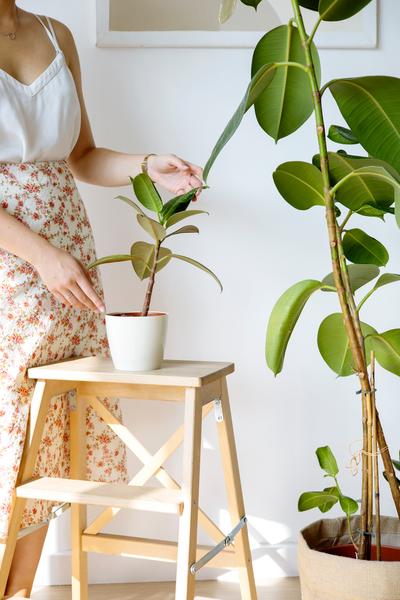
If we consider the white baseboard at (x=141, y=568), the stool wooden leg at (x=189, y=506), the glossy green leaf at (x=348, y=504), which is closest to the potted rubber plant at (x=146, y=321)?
the stool wooden leg at (x=189, y=506)

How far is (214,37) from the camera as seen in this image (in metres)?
2.02

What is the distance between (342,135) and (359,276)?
0.27 meters

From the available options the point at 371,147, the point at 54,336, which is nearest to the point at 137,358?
the point at 54,336

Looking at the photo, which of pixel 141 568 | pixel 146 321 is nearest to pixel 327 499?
pixel 146 321

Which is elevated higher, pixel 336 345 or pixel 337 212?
pixel 337 212

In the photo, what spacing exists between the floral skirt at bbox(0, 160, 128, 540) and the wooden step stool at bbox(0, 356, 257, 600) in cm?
3

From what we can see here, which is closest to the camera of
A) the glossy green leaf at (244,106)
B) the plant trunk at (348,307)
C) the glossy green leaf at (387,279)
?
the glossy green leaf at (244,106)

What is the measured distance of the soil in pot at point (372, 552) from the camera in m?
1.51

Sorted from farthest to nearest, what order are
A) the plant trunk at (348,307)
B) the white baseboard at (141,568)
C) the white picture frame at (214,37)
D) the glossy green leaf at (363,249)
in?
the white baseboard at (141,568), the white picture frame at (214,37), the glossy green leaf at (363,249), the plant trunk at (348,307)

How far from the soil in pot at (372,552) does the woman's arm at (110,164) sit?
2.61 feet

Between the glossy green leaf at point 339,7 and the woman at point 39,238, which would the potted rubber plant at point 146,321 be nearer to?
the woman at point 39,238

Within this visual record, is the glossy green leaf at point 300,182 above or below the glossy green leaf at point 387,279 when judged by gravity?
above

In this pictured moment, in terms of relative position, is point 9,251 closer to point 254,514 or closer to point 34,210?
point 34,210

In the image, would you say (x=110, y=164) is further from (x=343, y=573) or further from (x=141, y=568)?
(x=141, y=568)
